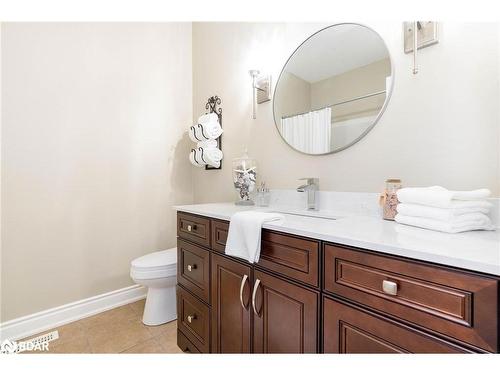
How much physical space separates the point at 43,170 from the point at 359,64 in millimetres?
2141

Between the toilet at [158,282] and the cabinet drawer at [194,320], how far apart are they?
0.25 meters

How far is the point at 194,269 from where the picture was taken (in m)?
1.39

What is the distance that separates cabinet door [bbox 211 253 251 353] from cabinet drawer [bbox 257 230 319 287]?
145 mm

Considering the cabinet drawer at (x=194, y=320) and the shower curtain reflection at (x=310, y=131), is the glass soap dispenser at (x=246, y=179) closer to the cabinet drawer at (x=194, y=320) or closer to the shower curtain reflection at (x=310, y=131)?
the shower curtain reflection at (x=310, y=131)

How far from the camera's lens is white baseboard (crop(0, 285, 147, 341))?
63.9 inches

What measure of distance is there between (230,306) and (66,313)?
1501 millimetres

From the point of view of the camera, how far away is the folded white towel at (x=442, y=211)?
75 cm

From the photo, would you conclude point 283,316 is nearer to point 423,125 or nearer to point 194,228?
point 194,228

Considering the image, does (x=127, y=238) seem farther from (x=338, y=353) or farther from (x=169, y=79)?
(x=338, y=353)

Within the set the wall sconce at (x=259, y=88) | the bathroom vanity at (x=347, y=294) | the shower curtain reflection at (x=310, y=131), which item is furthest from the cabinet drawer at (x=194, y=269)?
the wall sconce at (x=259, y=88)

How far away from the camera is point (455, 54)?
0.95m

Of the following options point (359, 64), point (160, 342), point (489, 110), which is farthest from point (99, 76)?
point (489, 110)

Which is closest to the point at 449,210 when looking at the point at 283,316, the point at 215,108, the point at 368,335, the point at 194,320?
the point at 368,335

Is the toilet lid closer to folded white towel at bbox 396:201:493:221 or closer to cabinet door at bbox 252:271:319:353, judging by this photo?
cabinet door at bbox 252:271:319:353
